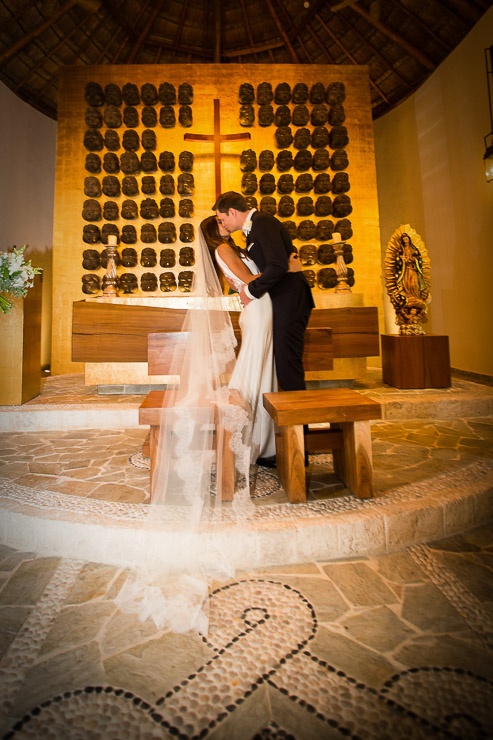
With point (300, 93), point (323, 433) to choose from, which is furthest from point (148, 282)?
point (323, 433)

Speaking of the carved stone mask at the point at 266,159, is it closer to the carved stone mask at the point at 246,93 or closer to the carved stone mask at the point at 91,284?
the carved stone mask at the point at 246,93

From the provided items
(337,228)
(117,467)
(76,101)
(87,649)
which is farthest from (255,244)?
(76,101)

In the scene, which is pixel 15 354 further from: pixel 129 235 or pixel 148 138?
pixel 148 138

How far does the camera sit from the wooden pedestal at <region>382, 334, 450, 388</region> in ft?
15.3

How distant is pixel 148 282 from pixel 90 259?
1076 millimetres

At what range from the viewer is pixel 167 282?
696cm

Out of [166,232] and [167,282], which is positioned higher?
[166,232]

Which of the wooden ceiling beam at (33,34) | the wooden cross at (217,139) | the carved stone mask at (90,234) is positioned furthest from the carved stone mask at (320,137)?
the wooden ceiling beam at (33,34)

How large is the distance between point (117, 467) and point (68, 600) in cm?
→ 129

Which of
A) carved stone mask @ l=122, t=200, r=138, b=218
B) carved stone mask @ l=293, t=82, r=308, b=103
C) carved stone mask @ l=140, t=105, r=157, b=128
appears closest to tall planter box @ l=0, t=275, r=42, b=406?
carved stone mask @ l=122, t=200, r=138, b=218

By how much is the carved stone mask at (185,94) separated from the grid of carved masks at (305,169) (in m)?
0.92

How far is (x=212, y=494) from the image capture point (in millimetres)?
2279

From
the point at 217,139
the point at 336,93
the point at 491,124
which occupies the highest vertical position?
the point at 336,93

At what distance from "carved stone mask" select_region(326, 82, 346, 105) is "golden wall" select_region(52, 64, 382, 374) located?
287 mm
